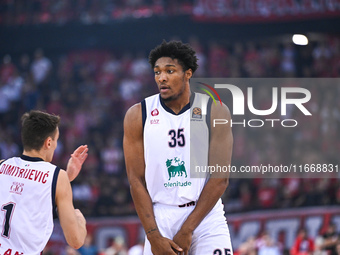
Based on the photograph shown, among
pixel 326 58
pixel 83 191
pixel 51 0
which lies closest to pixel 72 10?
pixel 51 0

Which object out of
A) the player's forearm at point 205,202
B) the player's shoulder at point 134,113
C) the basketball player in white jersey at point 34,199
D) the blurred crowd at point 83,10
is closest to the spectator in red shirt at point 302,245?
the blurred crowd at point 83,10

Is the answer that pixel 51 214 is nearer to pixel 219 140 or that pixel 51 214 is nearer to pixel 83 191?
pixel 219 140

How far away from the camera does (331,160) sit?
54.0 feet

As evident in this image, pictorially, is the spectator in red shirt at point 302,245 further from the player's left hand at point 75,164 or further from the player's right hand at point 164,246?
the player's left hand at point 75,164

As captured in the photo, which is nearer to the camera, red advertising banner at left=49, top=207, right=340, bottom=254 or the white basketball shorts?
the white basketball shorts

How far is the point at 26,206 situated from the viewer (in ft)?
15.9

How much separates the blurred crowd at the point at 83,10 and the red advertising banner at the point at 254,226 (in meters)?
8.23

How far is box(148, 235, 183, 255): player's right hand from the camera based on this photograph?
521 centimetres

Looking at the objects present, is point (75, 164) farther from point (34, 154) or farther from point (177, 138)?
point (177, 138)

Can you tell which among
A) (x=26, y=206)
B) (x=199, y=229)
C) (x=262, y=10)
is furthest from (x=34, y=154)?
(x=262, y=10)

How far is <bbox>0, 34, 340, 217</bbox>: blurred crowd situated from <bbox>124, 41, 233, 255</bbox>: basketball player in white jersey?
33.7 ft

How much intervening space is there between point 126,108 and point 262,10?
18.5 ft

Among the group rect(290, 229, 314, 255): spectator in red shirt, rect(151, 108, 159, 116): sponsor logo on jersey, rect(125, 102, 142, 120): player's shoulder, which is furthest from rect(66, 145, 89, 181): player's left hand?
rect(290, 229, 314, 255): spectator in red shirt

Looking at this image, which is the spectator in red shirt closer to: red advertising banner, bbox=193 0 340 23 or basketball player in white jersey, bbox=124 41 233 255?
red advertising banner, bbox=193 0 340 23
